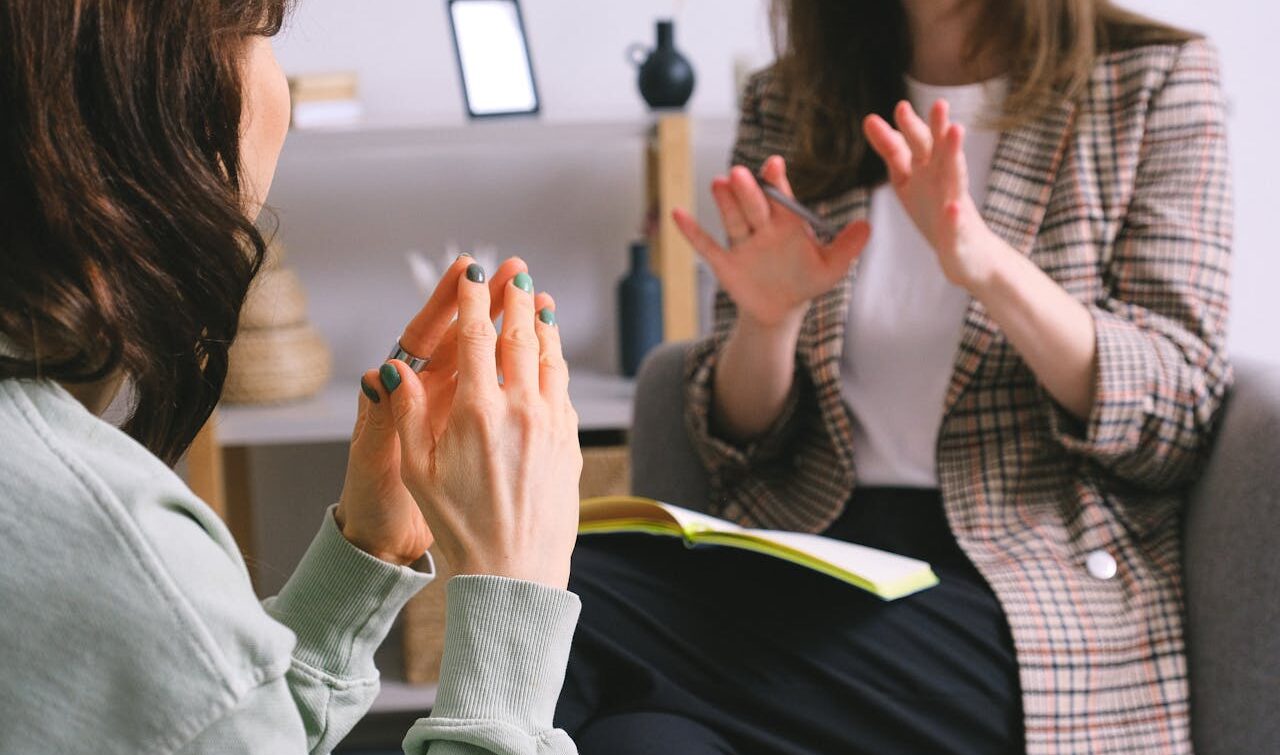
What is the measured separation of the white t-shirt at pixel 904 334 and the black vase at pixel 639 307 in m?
0.71

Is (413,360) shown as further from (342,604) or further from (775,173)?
(775,173)

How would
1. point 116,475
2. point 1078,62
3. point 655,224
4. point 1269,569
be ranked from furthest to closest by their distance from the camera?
point 655,224
point 1078,62
point 1269,569
point 116,475

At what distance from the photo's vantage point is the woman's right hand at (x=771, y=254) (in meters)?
1.25

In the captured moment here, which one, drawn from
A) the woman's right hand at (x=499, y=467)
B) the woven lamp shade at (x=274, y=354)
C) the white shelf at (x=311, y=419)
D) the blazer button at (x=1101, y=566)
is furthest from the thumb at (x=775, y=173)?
the woven lamp shade at (x=274, y=354)

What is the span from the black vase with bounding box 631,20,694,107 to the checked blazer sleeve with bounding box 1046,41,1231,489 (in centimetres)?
85

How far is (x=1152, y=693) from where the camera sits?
42.4 inches

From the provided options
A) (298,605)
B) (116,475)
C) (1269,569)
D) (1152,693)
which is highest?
(116,475)

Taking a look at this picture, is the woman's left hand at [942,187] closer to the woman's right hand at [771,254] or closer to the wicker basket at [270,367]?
the woman's right hand at [771,254]

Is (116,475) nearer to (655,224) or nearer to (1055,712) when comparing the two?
(1055,712)

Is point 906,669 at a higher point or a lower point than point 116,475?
lower

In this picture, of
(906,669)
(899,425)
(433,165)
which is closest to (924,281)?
(899,425)

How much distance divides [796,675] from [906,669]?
0.09 meters

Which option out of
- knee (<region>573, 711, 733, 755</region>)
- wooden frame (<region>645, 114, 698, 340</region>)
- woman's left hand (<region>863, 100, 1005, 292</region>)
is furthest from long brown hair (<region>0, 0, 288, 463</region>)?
wooden frame (<region>645, 114, 698, 340</region>)

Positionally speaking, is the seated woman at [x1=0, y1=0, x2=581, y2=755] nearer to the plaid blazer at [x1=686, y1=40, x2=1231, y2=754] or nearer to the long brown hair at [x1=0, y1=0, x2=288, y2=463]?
the long brown hair at [x1=0, y1=0, x2=288, y2=463]
